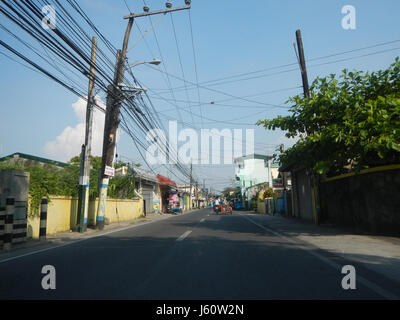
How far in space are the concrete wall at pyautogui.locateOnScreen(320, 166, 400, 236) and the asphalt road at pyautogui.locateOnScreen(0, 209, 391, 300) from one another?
3.84m

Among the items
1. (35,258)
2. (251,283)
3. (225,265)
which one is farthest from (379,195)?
(35,258)

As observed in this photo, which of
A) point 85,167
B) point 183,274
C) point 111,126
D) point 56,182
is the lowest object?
point 183,274

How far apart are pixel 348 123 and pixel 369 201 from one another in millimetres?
3741

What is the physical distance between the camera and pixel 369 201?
36.9 ft

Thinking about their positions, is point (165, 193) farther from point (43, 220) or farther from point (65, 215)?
point (43, 220)

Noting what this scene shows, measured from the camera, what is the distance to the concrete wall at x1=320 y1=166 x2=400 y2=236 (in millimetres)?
10164

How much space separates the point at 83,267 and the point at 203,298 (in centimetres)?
304

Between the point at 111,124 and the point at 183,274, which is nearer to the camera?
the point at 183,274

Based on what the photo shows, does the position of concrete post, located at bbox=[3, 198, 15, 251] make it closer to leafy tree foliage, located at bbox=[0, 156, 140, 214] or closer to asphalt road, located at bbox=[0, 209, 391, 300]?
asphalt road, located at bbox=[0, 209, 391, 300]

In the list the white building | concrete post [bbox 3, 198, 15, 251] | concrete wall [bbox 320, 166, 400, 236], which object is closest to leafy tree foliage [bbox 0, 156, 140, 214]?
concrete post [bbox 3, 198, 15, 251]

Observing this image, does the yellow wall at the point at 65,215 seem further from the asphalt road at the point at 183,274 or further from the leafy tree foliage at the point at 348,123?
the leafy tree foliage at the point at 348,123

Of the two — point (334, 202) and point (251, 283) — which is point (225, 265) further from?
point (334, 202)

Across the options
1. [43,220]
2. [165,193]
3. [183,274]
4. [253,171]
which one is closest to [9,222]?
[43,220]
